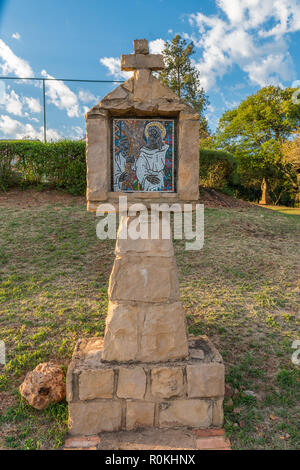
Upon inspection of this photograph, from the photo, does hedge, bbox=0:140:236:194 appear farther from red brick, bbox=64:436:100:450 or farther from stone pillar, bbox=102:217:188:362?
red brick, bbox=64:436:100:450

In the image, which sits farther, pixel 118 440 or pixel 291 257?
pixel 291 257

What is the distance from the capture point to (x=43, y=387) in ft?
7.97

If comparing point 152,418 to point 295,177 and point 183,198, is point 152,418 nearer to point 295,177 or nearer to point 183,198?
point 183,198

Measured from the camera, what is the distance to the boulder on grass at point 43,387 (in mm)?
2408

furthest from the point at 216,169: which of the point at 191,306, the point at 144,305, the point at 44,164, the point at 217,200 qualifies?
the point at 144,305

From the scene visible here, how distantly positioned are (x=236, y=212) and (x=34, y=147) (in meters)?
5.67

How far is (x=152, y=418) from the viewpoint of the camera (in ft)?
7.50

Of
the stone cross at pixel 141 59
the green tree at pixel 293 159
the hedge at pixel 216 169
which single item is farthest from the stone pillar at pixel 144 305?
the green tree at pixel 293 159

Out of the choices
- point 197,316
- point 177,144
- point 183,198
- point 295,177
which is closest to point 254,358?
point 197,316

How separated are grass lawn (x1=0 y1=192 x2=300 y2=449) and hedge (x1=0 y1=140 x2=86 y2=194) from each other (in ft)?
3.14

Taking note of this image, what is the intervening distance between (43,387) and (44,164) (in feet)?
22.1

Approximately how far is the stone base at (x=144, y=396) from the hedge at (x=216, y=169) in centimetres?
914

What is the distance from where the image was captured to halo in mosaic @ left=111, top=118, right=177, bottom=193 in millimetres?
2264

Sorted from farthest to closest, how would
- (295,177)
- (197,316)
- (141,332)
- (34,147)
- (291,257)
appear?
(295,177) < (34,147) < (291,257) < (197,316) < (141,332)
